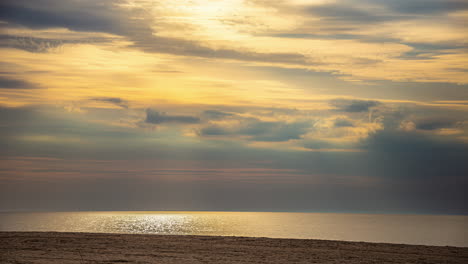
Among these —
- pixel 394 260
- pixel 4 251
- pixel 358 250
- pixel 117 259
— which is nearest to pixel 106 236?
pixel 4 251

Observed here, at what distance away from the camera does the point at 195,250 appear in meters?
30.1

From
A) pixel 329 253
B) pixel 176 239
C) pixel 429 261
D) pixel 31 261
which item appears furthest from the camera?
pixel 176 239

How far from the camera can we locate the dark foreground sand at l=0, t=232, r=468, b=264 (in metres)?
26.5

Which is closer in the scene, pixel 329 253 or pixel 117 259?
pixel 117 259

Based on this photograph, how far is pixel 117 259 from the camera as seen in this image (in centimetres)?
2584

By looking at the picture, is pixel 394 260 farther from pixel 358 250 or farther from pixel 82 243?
pixel 82 243

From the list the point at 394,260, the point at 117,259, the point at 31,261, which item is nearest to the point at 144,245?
the point at 117,259

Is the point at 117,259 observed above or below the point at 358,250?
below

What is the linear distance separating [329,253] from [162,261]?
10.1 metres

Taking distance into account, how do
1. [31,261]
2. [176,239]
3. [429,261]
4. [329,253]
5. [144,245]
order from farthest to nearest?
[176,239] < [144,245] < [329,253] < [429,261] < [31,261]

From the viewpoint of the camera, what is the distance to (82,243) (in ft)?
107

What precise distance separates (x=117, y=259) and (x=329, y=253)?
12.0 metres

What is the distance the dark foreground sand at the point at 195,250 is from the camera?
26.5m

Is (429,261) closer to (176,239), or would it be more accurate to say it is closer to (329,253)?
(329,253)
